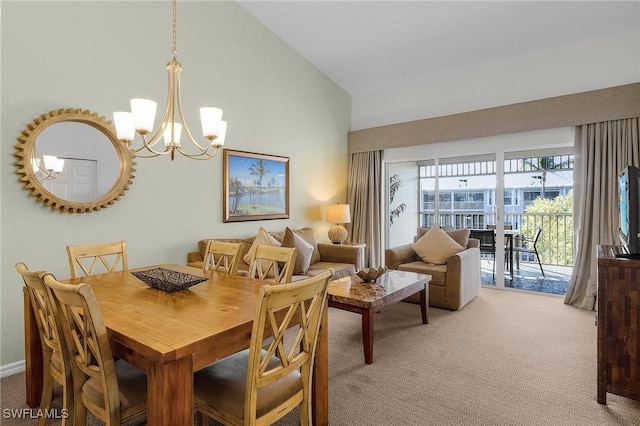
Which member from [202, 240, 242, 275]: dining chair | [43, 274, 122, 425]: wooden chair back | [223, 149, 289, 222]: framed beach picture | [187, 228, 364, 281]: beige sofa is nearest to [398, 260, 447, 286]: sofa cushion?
[187, 228, 364, 281]: beige sofa

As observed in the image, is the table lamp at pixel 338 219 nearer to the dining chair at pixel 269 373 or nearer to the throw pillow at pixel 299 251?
the throw pillow at pixel 299 251

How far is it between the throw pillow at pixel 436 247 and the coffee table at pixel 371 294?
→ 0.79 meters

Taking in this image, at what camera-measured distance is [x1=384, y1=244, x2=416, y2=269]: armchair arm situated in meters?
4.44

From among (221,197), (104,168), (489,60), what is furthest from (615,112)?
(104,168)

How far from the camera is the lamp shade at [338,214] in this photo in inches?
206

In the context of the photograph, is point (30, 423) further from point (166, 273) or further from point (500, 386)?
point (500, 386)

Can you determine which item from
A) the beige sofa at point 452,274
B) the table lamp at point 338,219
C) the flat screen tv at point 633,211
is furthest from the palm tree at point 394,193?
the flat screen tv at point 633,211

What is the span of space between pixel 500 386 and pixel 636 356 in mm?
756

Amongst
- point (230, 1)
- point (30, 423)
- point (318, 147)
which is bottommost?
point (30, 423)

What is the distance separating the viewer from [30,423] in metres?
1.99

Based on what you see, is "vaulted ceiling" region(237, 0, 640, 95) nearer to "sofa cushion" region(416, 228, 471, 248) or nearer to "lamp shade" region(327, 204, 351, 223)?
"lamp shade" region(327, 204, 351, 223)

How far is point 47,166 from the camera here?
2785 mm

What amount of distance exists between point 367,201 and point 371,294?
2987 mm

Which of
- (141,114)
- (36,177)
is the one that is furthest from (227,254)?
(36,177)
